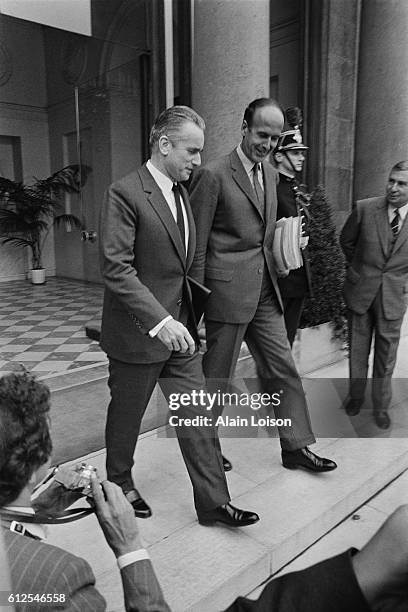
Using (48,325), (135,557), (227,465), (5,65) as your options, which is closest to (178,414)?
(227,465)

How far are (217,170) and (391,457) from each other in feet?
6.42

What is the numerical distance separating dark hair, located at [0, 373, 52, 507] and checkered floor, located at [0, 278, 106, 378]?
1922 mm

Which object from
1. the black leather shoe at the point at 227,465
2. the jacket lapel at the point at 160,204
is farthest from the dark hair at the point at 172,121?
the black leather shoe at the point at 227,465

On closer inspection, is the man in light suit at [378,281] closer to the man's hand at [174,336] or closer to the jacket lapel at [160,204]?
the jacket lapel at [160,204]

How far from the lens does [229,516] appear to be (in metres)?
2.46

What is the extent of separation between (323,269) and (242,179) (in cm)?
229

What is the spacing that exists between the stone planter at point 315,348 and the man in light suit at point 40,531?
338 centimetres

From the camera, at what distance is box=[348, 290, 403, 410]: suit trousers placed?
11.9 ft

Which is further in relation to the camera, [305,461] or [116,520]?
[305,461]

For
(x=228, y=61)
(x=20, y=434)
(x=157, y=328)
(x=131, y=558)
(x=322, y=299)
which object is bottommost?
(x=131, y=558)

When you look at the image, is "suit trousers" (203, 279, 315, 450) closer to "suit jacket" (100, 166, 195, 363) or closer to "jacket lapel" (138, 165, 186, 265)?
"suit jacket" (100, 166, 195, 363)

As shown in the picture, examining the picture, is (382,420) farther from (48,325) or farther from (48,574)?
(48,325)

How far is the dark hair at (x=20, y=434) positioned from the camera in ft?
4.27

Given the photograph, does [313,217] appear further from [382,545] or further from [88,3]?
[382,545]
